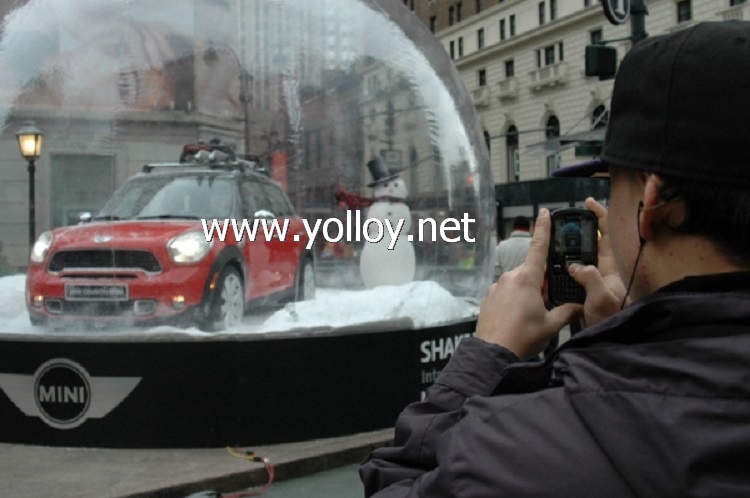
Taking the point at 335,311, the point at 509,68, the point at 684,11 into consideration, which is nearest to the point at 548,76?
the point at 509,68

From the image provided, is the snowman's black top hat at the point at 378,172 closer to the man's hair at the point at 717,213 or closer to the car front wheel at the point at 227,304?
the car front wheel at the point at 227,304

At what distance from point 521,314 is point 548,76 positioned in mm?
42843

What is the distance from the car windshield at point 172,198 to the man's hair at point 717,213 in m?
5.61

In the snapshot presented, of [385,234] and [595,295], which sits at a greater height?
[385,234]

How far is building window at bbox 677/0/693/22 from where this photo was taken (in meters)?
34.7

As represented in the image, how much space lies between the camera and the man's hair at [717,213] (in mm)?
1082

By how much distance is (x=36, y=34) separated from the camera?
22.1 ft

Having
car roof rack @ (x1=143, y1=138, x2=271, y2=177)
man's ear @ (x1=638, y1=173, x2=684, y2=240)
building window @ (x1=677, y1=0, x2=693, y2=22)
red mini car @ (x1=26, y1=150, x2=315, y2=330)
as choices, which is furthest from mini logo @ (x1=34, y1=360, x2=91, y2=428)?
building window @ (x1=677, y1=0, x2=693, y2=22)

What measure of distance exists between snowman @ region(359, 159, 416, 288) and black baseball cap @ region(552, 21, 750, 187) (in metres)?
5.90

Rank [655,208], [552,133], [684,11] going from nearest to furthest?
1. [655,208]
2. [684,11]
3. [552,133]

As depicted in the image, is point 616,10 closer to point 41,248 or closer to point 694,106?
point 41,248

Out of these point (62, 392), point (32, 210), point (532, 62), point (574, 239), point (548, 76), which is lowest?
point (62, 392)

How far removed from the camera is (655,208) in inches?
45.3

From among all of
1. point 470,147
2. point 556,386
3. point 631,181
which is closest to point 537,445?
point 556,386
